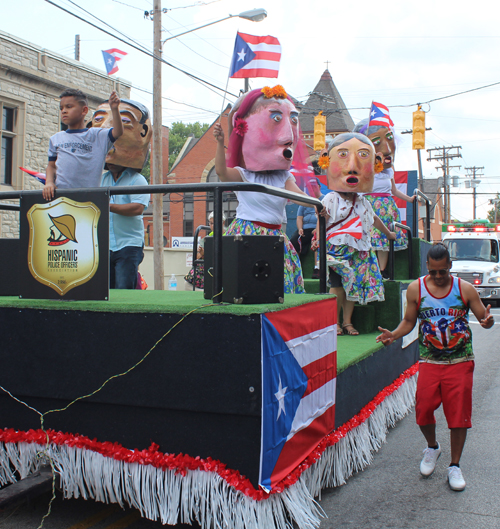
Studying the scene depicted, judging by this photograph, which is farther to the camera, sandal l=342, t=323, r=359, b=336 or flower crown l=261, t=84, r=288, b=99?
sandal l=342, t=323, r=359, b=336

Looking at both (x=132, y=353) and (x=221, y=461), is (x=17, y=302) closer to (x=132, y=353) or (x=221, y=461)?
(x=132, y=353)

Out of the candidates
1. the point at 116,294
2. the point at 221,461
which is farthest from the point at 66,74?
the point at 221,461

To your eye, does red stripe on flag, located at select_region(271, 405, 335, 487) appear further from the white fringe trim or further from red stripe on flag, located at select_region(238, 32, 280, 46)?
red stripe on flag, located at select_region(238, 32, 280, 46)

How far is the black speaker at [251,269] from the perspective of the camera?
2469 millimetres

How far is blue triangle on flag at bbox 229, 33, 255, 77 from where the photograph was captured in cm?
598

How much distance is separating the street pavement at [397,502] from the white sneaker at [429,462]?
0.14 feet

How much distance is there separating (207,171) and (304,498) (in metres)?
38.6

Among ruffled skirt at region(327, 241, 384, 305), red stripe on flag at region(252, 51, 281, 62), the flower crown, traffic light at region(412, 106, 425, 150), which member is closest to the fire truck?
traffic light at region(412, 106, 425, 150)

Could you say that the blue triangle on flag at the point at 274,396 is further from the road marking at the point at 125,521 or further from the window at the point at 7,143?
the window at the point at 7,143

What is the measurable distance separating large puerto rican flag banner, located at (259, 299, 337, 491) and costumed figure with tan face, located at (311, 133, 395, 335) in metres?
1.88

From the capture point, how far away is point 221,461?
241cm

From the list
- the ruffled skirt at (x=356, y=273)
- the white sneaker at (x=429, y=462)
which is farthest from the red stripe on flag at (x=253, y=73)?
the white sneaker at (x=429, y=462)

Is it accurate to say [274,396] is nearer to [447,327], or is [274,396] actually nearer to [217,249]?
[217,249]

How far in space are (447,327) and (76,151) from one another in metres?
2.63
